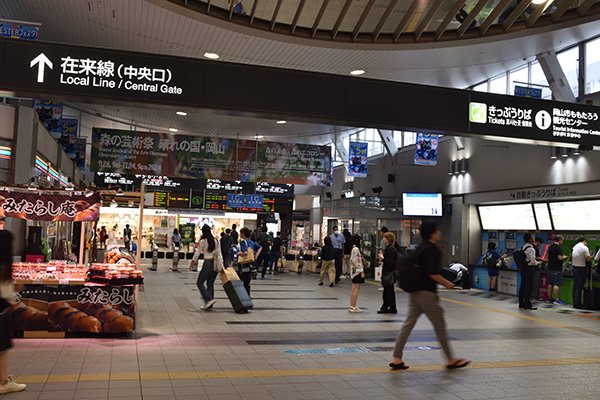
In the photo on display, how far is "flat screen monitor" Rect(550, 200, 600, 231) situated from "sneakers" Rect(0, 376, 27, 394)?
39.9ft

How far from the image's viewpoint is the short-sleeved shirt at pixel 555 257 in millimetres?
12953

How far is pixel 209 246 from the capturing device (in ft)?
33.6

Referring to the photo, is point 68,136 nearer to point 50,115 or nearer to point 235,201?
point 50,115

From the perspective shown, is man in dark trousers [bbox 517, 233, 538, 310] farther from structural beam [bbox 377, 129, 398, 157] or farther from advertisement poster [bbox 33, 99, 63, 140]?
advertisement poster [bbox 33, 99, 63, 140]

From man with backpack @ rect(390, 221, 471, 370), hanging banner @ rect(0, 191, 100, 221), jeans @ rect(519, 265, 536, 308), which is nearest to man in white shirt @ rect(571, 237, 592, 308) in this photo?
jeans @ rect(519, 265, 536, 308)

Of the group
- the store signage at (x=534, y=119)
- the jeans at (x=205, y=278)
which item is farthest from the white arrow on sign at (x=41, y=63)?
the store signage at (x=534, y=119)

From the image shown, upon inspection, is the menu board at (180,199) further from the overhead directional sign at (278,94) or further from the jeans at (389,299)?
the overhead directional sign at (278,94)

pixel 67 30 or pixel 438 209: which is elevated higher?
pixel 67 30

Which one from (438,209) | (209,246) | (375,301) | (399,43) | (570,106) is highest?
(399,43)

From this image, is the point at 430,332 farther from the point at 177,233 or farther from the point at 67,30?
the point at 177,233

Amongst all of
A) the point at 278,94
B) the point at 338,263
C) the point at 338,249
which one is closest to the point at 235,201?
the point at 338,249

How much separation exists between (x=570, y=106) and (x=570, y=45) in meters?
5.77

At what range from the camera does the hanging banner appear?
7.82 metres

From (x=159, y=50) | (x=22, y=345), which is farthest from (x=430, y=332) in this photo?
(x=159, y=50)
